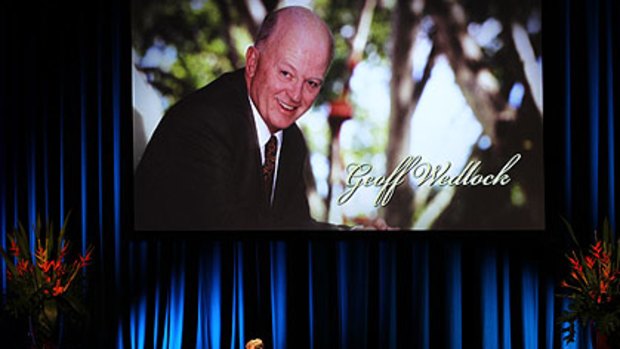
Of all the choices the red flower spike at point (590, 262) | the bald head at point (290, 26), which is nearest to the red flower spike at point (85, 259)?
the bald head at point (290, 26)

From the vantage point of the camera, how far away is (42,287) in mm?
5543

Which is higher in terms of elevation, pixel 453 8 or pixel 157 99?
pixel 453 8

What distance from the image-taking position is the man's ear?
5957 mm

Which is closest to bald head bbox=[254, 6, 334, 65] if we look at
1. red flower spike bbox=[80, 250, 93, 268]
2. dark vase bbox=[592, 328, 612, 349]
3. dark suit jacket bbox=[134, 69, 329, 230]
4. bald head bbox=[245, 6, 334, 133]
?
bald head bbox=[245, 6, 334, 133]

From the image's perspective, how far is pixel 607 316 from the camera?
5.01 m

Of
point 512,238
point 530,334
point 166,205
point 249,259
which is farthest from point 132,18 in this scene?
point 530,334

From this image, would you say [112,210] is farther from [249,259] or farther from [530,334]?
[530,334]

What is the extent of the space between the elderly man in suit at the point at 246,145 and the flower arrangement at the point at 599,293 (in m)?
1.55

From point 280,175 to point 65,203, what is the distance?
146cm

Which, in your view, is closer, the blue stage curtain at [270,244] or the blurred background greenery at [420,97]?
the blurred background greenery at [420,97]

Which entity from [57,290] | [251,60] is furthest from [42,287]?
[251,60]

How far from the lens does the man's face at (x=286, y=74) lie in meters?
5.91

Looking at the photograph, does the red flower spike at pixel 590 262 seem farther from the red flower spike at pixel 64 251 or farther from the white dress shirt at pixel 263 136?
the red flower spike at pixel 64 251

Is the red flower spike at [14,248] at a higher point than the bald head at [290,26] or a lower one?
lower
